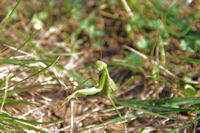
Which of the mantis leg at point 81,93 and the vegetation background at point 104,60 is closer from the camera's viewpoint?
the mantis leg at point 81,93

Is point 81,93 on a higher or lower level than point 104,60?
lower

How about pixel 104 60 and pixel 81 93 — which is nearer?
pixel 81 93

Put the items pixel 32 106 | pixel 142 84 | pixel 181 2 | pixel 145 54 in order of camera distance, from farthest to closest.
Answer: pixel 181 2, pixel 145 54, pixel 142 84, pixel 32 106

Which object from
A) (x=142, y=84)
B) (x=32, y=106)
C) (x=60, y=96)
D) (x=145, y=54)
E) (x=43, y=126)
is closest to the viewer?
(x=43, y=126)

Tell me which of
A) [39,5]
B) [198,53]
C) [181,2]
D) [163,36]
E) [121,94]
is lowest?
[121,94]

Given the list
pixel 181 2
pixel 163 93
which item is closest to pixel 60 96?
pixel 163 93

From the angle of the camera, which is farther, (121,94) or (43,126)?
(121,94)

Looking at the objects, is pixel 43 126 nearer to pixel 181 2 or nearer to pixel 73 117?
pixel 73 117

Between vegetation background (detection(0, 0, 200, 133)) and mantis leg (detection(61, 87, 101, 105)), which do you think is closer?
mantis leg (detection(61, 87, 101, 105))
